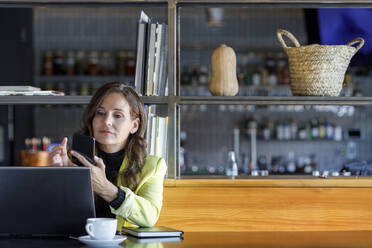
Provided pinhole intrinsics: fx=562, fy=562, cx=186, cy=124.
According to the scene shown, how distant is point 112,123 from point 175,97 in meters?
0.46

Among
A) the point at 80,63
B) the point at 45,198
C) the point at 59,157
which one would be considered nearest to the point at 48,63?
the point at 80,63

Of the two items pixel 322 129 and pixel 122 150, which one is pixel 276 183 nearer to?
pixel 122 150

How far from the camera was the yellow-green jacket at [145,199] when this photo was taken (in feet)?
5.66

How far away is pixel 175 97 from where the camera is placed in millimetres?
2332

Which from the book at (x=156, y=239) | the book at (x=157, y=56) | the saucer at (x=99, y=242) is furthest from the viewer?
the book at (x=157, y=56)

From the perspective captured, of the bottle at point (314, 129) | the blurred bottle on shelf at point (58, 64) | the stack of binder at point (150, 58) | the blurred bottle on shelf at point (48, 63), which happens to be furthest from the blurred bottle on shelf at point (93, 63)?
the stack of binder at point (150, 58)

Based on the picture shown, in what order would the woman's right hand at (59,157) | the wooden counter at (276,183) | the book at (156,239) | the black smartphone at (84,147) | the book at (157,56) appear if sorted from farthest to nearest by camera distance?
the book at (157,56) < the wooden counter at (276,183) < the woman's right hand at (59,157) < the black smartphone at (84,147) < the book at (156,239)

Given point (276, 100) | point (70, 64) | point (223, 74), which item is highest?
point (70, 64)

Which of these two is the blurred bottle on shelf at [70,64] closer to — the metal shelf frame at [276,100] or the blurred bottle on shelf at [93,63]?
the blurred bottle on shelf at [93,63]

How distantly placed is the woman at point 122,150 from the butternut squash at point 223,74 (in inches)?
18.3

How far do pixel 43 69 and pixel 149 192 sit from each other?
4351mm

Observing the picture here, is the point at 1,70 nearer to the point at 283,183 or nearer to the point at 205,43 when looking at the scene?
the point at 205,43

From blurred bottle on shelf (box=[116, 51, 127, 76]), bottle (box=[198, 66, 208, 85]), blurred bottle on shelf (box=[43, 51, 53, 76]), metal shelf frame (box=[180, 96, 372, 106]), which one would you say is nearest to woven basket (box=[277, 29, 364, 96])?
metal shelf frame (box=[180, 96, 372, 106])

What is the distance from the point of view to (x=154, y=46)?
239cm
